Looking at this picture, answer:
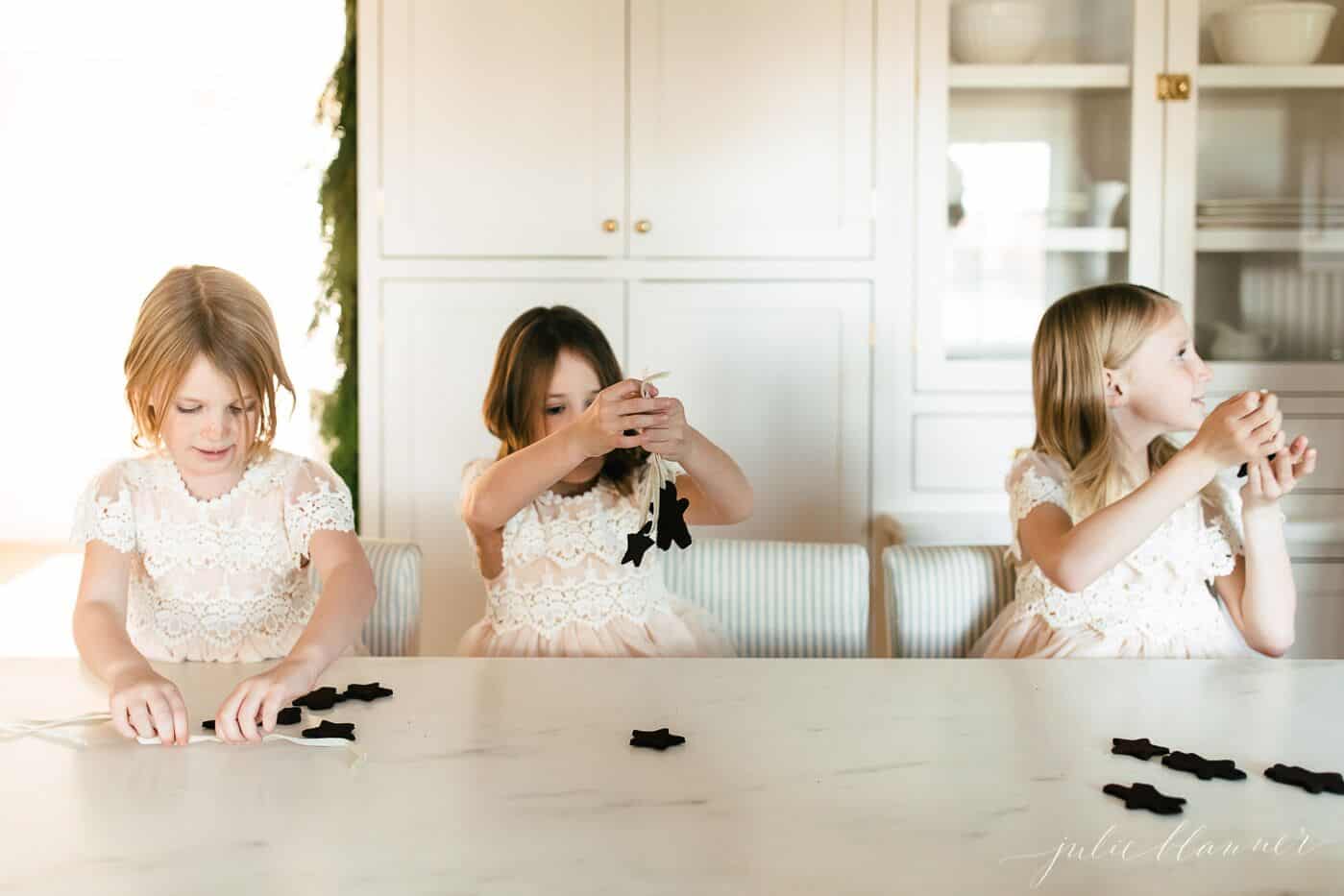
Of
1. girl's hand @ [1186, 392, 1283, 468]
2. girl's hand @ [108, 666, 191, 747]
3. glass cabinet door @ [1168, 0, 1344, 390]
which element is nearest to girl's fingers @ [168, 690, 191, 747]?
girl's hand @ [108, 666, 191, 747]

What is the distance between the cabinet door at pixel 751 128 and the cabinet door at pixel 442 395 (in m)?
0.23

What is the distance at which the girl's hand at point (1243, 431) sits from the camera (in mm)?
1590

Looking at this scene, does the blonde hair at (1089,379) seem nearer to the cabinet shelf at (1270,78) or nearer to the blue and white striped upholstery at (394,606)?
the blue and white striped upholstery at (394,606)

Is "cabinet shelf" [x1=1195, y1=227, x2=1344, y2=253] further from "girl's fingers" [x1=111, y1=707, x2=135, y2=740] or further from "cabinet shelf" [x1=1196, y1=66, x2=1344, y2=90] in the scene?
"girl's fingers" [x1=111, y1=707, x2=135, y2=740]

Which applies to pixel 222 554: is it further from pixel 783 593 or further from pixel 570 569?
pixel 783 593

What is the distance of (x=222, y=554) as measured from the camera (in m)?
1.67

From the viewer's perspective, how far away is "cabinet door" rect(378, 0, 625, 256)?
2672 mm

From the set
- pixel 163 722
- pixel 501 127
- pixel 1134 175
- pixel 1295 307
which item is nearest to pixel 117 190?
pixel 501 127

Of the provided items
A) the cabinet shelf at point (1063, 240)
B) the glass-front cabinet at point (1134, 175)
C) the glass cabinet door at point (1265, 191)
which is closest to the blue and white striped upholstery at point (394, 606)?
the glass-front cabinet at point (1134, 175)

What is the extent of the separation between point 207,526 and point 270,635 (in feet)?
0.51

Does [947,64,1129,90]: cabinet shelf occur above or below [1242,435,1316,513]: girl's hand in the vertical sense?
above

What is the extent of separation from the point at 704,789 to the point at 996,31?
7.10ft

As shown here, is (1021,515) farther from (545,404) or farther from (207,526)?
(207,526)

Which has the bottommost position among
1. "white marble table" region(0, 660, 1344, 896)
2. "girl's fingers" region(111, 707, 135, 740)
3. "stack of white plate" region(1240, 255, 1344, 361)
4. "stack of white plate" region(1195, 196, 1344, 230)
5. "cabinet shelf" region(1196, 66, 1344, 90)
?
"white marble table" region(0, 660, 1344, 896)
